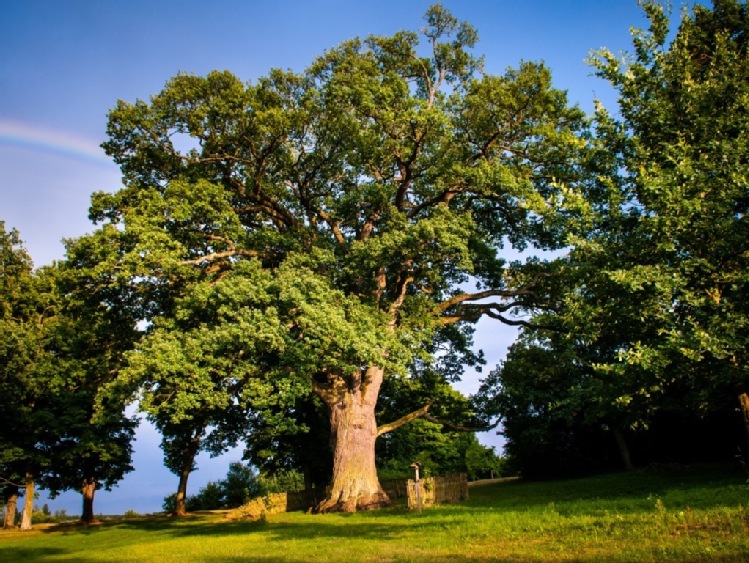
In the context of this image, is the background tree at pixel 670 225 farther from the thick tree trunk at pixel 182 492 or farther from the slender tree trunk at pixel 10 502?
the slender tree trunk at pixel 10 502

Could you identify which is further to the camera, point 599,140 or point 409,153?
point 409,153

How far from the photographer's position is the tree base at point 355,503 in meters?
22.1

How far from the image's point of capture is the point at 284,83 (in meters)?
23.6

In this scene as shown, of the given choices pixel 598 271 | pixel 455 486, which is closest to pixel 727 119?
pixel 598 271

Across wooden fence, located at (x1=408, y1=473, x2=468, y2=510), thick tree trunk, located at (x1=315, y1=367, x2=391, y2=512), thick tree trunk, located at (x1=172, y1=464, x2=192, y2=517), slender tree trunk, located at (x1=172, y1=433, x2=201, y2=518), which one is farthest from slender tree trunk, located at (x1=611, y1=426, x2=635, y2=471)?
thick tree trunk, located at (x1=172, y1=464, x2=192, y2=517)

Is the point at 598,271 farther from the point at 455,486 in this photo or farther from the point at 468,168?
the point at 455,486

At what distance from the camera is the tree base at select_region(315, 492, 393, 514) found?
22.1 m

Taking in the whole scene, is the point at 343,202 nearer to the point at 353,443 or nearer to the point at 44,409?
the point at 353,443

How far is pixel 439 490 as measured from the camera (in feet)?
78.8

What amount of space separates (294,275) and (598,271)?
12.7m

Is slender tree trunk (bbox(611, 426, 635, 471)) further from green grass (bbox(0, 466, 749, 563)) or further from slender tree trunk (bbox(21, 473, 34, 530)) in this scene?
slender tree trunk (bbox(21, 473, 34, 530))

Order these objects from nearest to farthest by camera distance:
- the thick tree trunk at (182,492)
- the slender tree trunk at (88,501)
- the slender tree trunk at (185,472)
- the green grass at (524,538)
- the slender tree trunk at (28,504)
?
the green grass at (524,538), the slender tree trunk at (28,504), the slender tree trunk at (88,501), the thick tree trunk at (182,492), the slender tree trunk at (185,472)

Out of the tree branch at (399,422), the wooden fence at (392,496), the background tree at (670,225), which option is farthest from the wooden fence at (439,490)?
the background tree at (670,225)

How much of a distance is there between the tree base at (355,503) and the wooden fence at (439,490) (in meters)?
1.58
